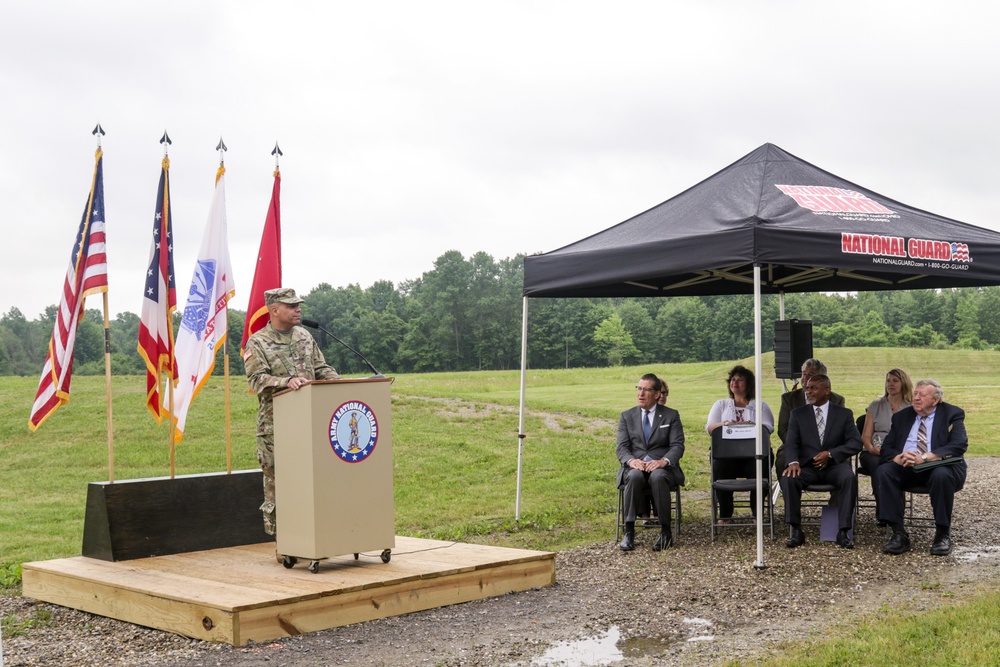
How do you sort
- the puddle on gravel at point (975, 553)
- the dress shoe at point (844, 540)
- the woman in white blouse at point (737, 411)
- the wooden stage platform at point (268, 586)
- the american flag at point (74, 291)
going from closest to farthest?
the wooden stage platform at point (268, 586), the american flag at point (74, 291), the puddle on gravel at point (975, 553), the dress shoe at point (844, 540), the woman in white blouse at point (737, 411)

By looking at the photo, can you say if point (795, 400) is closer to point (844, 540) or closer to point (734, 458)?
point (734, 458)

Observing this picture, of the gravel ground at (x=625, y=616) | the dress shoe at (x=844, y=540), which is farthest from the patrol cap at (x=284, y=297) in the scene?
the dress shoe at (x=844, y=540)

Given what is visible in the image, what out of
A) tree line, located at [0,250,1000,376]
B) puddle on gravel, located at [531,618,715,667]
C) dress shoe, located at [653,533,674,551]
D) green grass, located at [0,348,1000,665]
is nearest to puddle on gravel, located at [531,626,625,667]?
puddle on gravel, located at [531,618,715,667]

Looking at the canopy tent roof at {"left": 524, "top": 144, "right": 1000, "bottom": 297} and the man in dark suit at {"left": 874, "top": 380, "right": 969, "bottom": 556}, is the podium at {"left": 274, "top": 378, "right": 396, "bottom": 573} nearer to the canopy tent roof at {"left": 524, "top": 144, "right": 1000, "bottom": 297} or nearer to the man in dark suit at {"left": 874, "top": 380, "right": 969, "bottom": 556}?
the canopy tent roof at {"left": 524, "top": 144, "right": 1000, "bottom": 297}

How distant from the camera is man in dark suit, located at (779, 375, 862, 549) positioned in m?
7.68

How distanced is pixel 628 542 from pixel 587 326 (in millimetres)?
60618

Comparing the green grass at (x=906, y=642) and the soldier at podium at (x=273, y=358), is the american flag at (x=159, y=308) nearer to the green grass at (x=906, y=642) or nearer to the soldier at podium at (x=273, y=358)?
the soldier at podium at (x=273, y=358)

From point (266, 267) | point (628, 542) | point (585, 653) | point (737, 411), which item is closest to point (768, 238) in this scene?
point (737, 411)

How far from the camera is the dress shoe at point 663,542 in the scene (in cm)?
796

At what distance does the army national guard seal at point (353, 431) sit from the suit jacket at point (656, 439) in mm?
2557

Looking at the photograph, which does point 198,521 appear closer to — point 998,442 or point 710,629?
Result: point 710,629

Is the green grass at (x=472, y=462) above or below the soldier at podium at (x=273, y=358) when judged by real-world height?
below

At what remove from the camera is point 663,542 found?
8008mm

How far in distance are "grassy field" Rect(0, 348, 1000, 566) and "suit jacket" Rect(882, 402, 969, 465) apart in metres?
2.68
